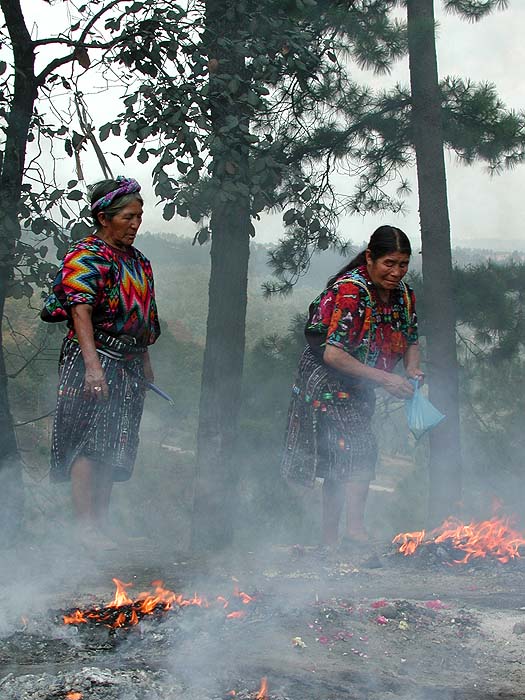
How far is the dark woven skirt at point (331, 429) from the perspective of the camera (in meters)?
4.64

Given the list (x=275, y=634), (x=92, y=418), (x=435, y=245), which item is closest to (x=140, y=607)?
(x=275, y=634)

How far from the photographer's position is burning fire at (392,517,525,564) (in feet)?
15.6

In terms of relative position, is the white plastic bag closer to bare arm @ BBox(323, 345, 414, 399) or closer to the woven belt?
bare arm @ BBox(323, 345, 414, 399)

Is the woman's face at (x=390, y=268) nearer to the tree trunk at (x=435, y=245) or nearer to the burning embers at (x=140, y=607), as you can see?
the burning embers at (x=140, y=607)

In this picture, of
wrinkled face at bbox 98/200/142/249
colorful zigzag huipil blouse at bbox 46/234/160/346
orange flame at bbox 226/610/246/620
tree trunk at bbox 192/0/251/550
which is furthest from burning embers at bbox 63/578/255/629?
tree trunk at bbox 192/0/251/550

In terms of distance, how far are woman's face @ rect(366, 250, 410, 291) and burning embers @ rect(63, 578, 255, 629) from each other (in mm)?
1831

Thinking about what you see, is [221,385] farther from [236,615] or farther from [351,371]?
[236,615]

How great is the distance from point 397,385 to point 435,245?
133 inches

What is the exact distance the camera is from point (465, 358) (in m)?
9.80

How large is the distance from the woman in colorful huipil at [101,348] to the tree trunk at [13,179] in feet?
5.01

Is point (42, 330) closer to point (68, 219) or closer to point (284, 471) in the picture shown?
point (68, 219)

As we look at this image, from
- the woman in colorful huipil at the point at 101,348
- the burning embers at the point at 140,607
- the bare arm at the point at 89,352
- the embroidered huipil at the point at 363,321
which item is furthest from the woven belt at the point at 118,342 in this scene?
the burning embers at the point at 140,607

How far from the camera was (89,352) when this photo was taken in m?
3.97

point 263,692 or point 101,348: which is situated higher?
point 101,348
